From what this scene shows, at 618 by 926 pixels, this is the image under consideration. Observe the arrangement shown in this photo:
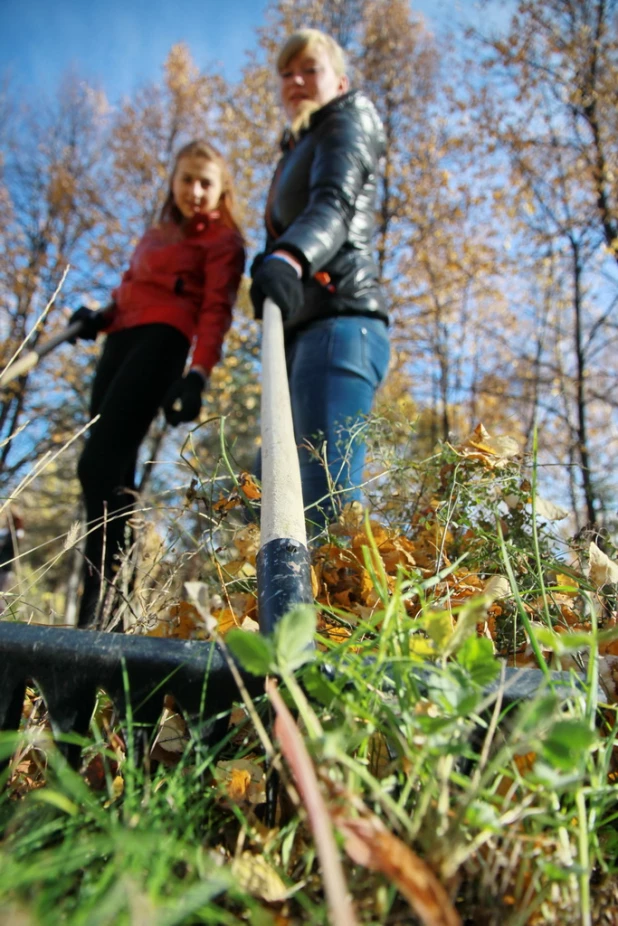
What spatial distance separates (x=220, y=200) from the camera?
338 centimetres

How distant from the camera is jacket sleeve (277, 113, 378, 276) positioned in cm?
190

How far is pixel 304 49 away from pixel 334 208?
1135 mm

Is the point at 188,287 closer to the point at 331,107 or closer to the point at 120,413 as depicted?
the point at 120,413

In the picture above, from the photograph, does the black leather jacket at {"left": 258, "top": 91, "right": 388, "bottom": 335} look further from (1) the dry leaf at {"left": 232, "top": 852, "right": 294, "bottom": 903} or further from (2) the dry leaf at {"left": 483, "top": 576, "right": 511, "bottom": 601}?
(1) the dry leaf at {"left": 232, "top": 852, "right": 294, "bottom": 903}

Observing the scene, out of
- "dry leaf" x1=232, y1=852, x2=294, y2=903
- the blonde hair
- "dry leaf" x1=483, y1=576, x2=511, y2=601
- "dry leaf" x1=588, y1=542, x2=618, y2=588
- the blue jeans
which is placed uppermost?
the blonde hair

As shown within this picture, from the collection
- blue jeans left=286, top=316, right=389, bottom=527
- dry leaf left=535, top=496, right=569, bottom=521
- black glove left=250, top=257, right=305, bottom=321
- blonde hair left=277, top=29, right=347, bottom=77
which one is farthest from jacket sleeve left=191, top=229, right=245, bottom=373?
dry leaf left=535, top=496, right=569, bottom=521

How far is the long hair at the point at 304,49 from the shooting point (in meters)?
2.55

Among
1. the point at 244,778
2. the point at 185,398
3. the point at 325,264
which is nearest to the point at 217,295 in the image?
the point at 185,398

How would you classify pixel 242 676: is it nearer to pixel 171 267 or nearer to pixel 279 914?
pixel 279 914

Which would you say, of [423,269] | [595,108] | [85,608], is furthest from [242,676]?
[423,269]

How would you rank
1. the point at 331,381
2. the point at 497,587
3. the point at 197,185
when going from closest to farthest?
1. the point at 497,587
2. the point at 331,381
3. the point at 197,185

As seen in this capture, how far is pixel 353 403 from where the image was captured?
6.46 ft

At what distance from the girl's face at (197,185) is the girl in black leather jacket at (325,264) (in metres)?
0.67

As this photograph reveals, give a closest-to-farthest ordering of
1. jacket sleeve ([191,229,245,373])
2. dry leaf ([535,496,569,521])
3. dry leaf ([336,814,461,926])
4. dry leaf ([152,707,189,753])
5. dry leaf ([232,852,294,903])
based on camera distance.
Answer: dry leaf ([336,814,461,926]), dry leaf ([232,852,294,903]), dry leaf ([152,707,189,753]), dry leaf ([535,496,569,521]), jacket sleeve ([191,229,245,373])
